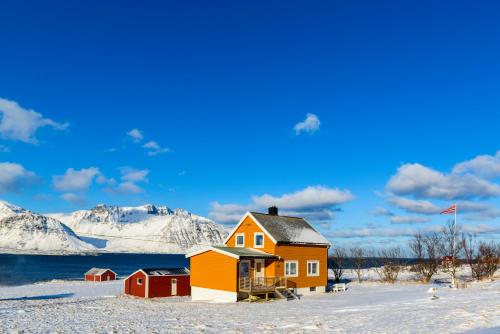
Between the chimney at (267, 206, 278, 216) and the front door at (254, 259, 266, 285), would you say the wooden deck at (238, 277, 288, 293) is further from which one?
the chimney at (267, 206, 278, 216)

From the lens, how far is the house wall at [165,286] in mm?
42719

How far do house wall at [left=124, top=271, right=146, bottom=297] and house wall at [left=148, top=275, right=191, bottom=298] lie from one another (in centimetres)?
78

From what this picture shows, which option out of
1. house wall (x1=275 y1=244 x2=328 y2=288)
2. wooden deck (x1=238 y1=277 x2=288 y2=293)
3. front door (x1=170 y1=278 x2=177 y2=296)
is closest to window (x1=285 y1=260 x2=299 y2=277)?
house wall (x1=275 y1=244 x2=328 y2=288)

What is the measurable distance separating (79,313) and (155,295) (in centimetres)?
1466

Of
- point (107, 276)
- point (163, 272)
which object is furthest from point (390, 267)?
point (107, 276)

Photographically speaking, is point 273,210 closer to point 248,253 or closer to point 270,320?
point 248,253

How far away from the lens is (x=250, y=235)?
40656 mm

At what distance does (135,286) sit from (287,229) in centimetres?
1604

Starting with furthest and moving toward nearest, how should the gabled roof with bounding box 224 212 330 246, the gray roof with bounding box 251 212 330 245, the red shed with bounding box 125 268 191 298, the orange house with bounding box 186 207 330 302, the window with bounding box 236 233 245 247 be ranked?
the red shed with bounding box 125 268 191 298 → the window with bounding box 236 233 245 247 → the gray roof with bounding box 251 212 330 245 → the gabled roof with bounding box 224 212 330 246 → the orange house with bounding box 186 207 330 302

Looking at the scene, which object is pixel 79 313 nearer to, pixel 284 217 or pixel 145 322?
pixel 145 322

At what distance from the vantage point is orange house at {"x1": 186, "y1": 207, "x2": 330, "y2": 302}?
35.8m

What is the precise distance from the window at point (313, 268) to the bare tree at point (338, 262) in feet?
46.1

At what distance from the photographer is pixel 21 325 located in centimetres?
2244

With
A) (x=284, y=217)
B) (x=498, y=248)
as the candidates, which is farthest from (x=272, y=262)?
(x=498, y=248)
